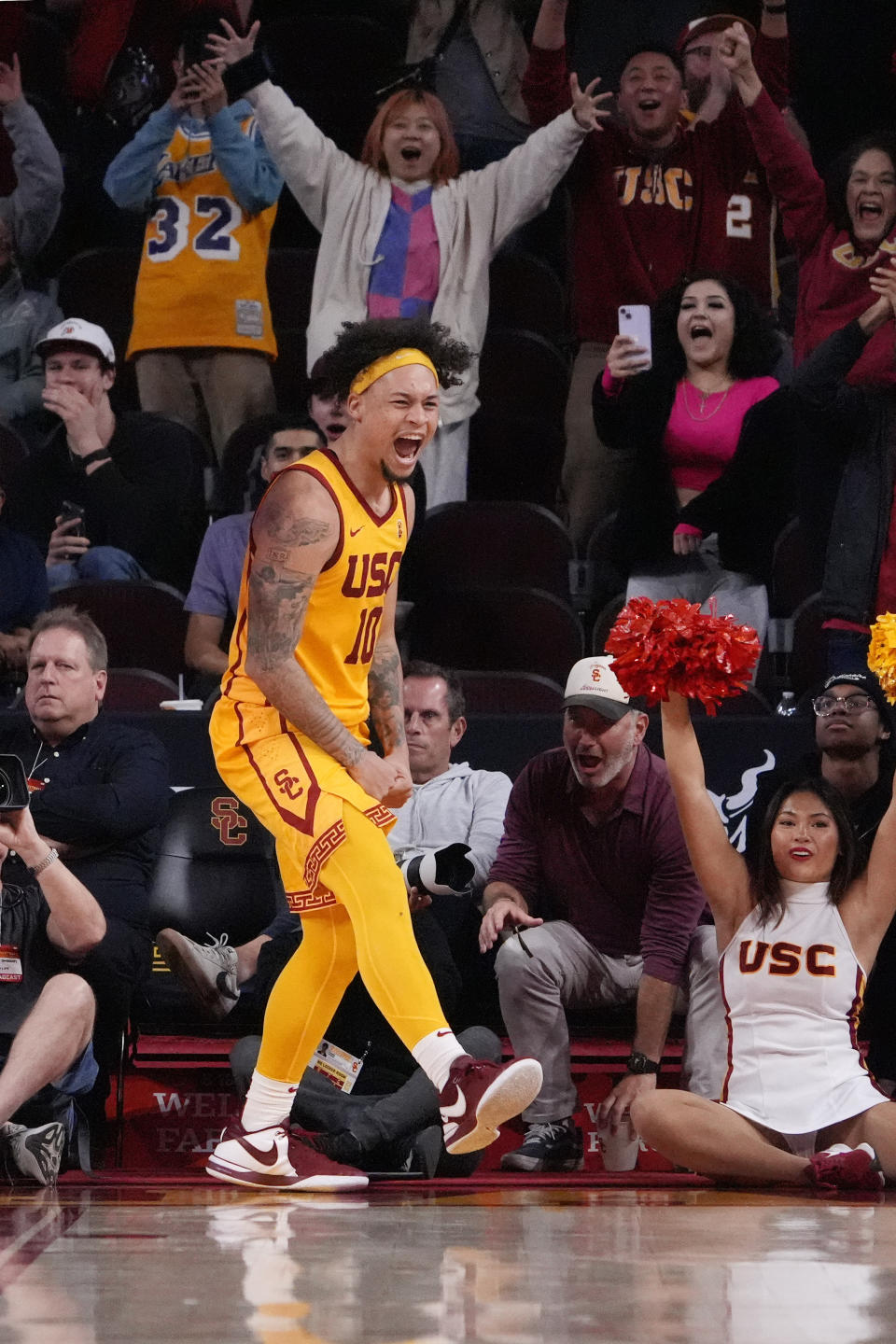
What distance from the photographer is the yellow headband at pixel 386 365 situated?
3.85m

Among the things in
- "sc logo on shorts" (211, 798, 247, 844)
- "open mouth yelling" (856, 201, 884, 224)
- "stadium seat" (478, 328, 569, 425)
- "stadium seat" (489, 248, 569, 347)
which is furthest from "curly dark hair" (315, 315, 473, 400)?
"stadium seat" (489, 248, 569, 347)

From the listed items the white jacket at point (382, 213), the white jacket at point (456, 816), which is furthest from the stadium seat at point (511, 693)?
the white jacket at point (382, 213)

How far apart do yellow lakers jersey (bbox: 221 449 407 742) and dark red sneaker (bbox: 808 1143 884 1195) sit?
4.72 ft

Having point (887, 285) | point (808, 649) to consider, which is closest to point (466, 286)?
point (887, 285)

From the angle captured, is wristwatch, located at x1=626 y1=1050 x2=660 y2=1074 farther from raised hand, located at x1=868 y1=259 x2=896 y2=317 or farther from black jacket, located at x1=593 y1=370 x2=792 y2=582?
raised hand, located at x1=868 y1=259 x2=896 y2=317

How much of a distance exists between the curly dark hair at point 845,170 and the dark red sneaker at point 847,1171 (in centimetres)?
381

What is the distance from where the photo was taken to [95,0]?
7602mm

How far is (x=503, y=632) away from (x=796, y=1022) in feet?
7.88

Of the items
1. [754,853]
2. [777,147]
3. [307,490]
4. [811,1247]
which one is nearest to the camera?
[811,1247]

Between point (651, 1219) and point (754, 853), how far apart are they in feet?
3.92

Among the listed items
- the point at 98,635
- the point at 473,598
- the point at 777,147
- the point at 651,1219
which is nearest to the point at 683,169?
the point at 777,147

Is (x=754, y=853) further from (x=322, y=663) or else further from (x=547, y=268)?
(x=547, y=268)

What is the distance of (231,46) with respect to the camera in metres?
6.91

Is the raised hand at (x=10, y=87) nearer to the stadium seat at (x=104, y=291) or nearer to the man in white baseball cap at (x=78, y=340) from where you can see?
the stadium seat at (x=104, y=291)
